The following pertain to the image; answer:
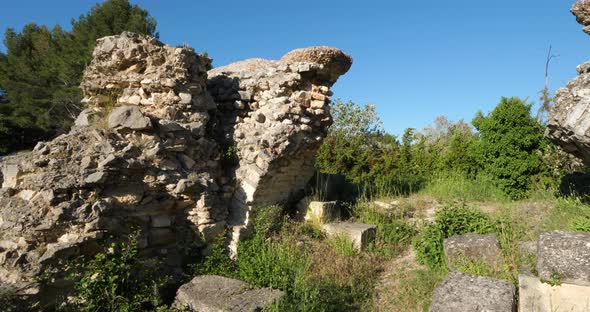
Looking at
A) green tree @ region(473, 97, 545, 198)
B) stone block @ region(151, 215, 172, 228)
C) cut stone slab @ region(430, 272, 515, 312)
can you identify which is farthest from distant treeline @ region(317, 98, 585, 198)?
stone block @ region(151, 215, 172, 228)

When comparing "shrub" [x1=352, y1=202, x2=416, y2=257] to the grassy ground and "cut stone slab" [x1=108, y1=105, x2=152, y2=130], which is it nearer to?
the grassy ground

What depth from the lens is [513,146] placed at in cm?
844

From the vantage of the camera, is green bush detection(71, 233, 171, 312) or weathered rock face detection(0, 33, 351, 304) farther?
weathered rock face detection(0, 33, 351, 304)

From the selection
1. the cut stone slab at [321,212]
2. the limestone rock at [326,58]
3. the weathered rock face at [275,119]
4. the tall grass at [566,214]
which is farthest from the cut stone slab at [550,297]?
the limestone rock at [326,58]

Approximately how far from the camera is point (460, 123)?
26594 millimetres

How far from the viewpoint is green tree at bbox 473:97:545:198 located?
324 inches

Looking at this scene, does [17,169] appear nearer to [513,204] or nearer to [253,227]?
[253,227]

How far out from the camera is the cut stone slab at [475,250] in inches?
177

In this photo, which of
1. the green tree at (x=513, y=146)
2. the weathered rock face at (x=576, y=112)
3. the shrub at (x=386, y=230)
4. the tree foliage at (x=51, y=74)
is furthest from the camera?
the tree foliage at (x=51, y=74)

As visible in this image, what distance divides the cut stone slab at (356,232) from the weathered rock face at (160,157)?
960 millimetres

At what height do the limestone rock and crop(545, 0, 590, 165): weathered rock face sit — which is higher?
the limestone rock

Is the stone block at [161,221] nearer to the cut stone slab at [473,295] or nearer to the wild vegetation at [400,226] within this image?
the wild vegetation at [400,226]

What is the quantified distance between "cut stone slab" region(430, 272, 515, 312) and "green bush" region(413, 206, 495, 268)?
113cm

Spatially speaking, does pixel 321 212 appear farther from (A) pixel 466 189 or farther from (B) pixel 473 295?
(A) pixel 466 189
